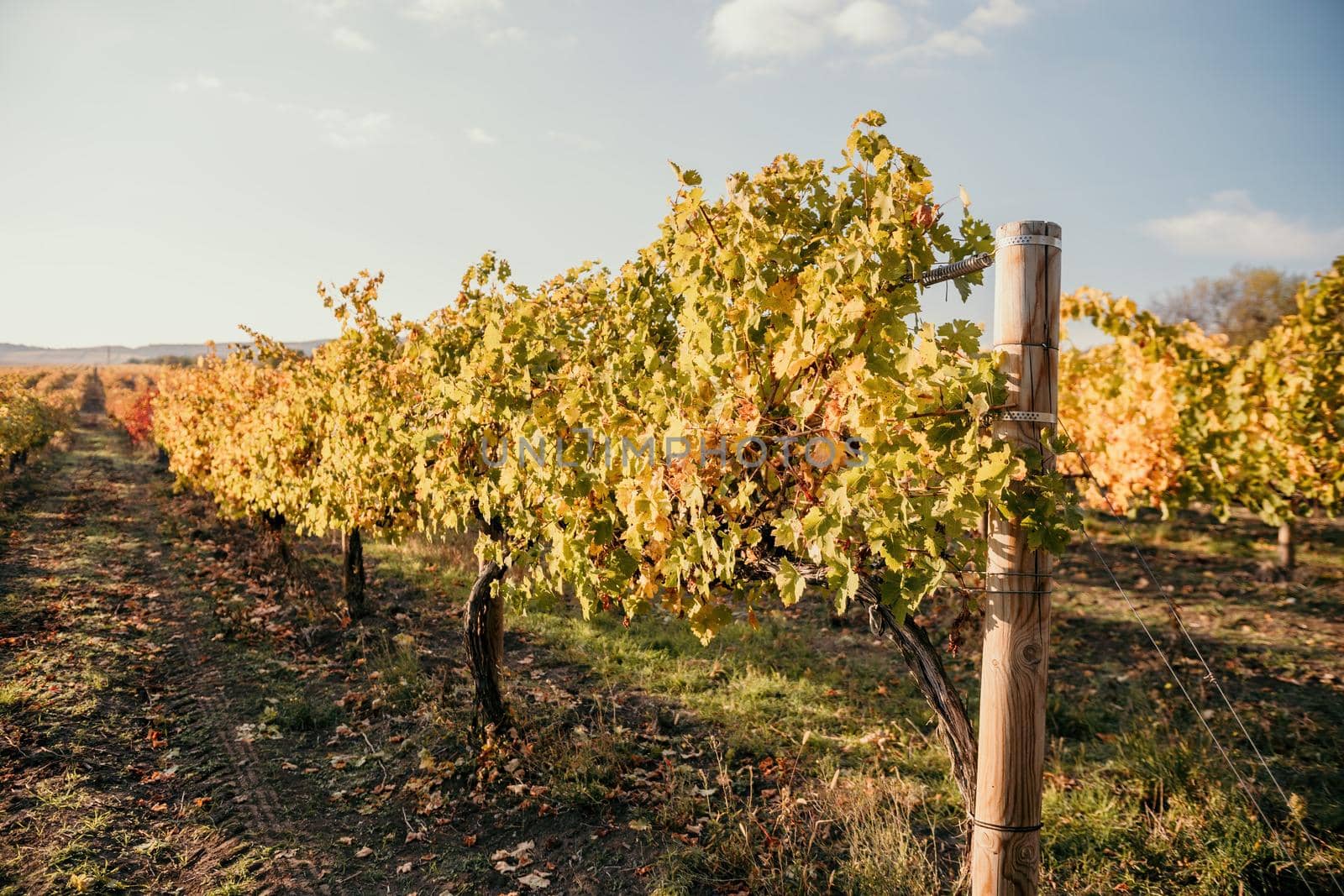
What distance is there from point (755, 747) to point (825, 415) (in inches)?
150

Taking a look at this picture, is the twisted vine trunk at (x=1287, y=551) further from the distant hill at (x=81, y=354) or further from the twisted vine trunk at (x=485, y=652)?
the distant hill at (x=81, y=354)

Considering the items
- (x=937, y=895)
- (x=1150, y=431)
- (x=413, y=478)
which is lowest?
(x=937, y=895)

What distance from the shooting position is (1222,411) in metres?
8.42

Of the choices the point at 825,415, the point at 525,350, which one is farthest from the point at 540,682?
the point at 825,415

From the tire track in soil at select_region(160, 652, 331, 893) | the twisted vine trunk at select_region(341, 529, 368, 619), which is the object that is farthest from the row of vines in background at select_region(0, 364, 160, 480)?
the tire track in soil at select_region(160, 652, 331, 893)

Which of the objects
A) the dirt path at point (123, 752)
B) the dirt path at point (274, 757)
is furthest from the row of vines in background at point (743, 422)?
the dirt path at point (123, 752)

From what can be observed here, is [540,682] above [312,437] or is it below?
below

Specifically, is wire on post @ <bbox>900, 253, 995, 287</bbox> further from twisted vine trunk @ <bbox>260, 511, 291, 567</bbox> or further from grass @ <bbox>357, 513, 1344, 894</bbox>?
twisted vine trunk @ <bbox>260, 511, 291, 567</bbox>

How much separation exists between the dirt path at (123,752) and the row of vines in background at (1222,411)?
8.05 meters

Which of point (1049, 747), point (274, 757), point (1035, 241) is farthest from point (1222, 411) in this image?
point (274, 757)

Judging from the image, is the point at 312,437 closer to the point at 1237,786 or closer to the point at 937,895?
the point at 937,895

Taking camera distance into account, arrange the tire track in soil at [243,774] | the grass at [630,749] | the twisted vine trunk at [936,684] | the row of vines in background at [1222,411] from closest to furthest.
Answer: the twisted vine trunk at [936,684] → the grass at [630,749] → the tire track in soil at [243,774] → the row of vines in background at [1222,411]

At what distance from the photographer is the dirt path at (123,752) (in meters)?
4.44

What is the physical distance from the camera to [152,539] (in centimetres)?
1403
